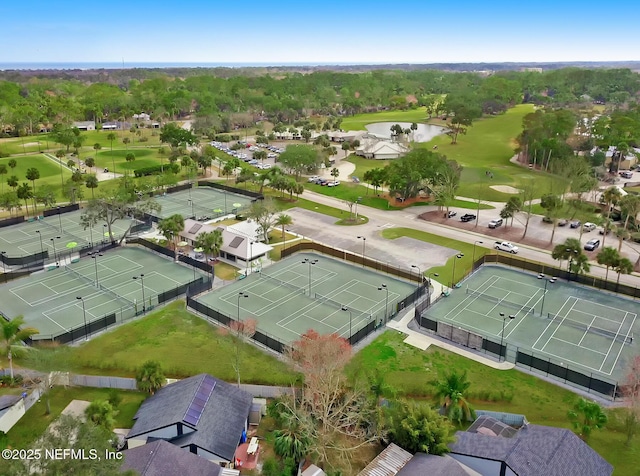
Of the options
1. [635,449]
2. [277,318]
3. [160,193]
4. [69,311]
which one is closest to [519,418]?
[635,449]

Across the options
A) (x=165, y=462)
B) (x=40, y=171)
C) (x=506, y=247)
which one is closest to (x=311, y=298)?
(x=165, y=462)

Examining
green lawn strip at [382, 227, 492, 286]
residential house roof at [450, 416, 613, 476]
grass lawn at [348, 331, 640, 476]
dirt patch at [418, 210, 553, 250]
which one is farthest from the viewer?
dirt patch at [418, 210, 553, 250]

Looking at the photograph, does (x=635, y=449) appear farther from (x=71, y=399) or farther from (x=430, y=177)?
(x=430, y=177)

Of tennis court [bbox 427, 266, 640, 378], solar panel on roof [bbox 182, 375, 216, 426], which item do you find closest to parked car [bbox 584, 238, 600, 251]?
tennis court [bbox 427, 266, 640, 378]

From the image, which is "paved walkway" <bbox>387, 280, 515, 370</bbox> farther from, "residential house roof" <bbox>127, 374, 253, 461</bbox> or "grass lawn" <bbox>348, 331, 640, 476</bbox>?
"residential house roof" <bbox>127, 374, 253, 461</bbox>

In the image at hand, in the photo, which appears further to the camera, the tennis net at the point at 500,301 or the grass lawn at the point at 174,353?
the tennis net at the point at 500,301

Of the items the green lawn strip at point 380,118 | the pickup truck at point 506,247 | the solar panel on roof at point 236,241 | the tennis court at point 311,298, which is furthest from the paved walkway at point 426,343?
the green lawn strip at point 380,118

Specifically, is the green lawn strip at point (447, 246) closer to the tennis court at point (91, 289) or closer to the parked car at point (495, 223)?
the parked car at point (495, 223)
